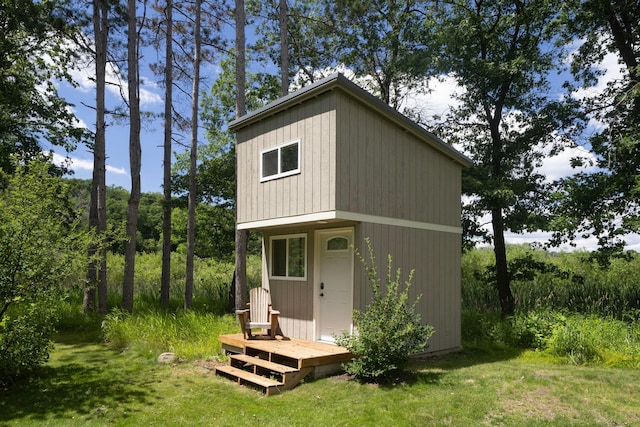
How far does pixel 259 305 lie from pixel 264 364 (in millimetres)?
1650

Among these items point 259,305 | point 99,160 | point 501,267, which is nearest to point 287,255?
point 259,305

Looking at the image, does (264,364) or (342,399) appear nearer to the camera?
(342,399)

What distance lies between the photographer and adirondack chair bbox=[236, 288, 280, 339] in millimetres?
7805

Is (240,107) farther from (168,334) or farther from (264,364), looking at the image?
(264,364)

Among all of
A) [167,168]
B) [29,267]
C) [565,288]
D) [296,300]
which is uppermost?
[167,168]

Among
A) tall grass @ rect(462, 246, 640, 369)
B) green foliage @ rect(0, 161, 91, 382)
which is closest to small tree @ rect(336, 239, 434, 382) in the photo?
tall grass @ rect(462, 246, 640, 369)

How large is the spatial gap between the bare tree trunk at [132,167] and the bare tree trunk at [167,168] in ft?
3.70

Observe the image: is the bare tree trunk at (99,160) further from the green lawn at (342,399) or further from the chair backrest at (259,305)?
the chair backrest at (259,305)

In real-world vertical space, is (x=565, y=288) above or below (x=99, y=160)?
below

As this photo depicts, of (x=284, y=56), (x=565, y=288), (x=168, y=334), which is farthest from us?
(x=565, y=288)

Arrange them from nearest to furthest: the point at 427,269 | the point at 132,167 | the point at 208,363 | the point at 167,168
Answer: the point at 208,363
the point at 427,269
the point at 132,167
the point at 167,168

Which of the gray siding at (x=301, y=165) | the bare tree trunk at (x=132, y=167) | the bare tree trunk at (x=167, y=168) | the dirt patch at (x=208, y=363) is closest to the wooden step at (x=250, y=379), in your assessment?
the dirt patch at (x=208, y=363)

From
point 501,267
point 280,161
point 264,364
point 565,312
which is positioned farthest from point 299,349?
point 501,267

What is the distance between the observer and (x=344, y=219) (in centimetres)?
693
